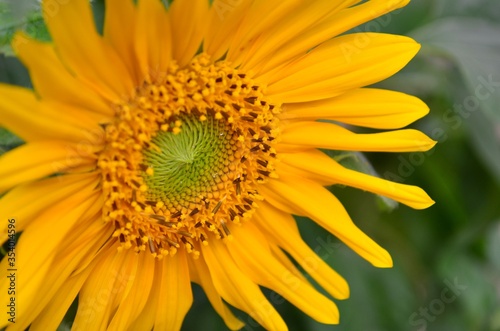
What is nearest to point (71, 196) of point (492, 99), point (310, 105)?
point (310, 105)

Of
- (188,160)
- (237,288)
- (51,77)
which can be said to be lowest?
(237,288)

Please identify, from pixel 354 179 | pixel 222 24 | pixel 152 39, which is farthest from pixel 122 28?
pixel 354 179

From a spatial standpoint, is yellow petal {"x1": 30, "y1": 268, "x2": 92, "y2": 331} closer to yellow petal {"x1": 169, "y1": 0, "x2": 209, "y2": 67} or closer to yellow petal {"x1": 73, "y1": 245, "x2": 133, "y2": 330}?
yellow petal {"x1": 73, "y1": 245, "x2": 133, "y2": 330}

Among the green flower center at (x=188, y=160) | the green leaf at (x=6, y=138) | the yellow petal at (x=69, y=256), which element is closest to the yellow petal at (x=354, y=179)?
the green flower center at (x=188, y=160)

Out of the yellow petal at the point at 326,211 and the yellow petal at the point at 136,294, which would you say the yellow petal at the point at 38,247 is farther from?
the yellow petal at the point at 326,211

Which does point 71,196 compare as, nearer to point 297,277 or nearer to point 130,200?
point 130,200

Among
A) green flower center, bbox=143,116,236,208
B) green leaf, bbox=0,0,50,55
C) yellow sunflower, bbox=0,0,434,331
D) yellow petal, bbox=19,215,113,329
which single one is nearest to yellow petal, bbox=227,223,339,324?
yellow sunflower, bbox=0,0,434,331

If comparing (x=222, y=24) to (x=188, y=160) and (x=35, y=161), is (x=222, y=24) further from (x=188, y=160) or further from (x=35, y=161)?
(x=35, y=161)
